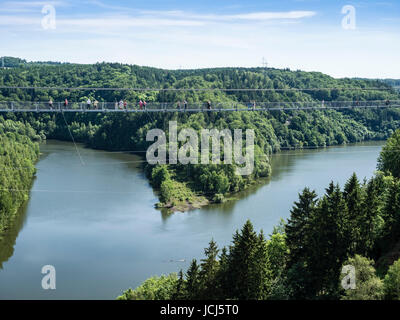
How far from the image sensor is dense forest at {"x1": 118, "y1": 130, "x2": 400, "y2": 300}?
38.7 feet

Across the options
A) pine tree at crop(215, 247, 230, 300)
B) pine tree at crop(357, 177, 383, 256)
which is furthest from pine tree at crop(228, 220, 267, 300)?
pine tree at crop(357, 177, 383, 256)

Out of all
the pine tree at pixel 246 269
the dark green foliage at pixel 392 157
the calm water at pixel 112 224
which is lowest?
the calm water at pixel 112 224

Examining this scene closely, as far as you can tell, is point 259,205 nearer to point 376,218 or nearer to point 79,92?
point 376,218

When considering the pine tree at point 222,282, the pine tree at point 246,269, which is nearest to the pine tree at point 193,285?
the pine tree at point 222,282

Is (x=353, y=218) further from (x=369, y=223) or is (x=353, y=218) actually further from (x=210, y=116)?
(x=210, y=116)

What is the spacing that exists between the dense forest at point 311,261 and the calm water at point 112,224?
12.3ft

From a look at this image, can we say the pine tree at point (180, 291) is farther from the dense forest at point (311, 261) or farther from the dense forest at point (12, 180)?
the dense forest at point (12, 180)

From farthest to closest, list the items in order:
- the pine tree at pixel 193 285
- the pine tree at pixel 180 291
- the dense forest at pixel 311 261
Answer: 1. the pine tree at pixel 180 291
2. the pine tree at pixel 193 285
3. the dense forest at pixel 311 261

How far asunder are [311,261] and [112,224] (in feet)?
36.9

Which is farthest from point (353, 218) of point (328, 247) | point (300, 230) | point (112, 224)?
point (112, 224)

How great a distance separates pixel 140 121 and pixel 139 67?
22.3m

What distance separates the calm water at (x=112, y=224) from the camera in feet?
53.4

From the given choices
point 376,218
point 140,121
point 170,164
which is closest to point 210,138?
point 170,164
